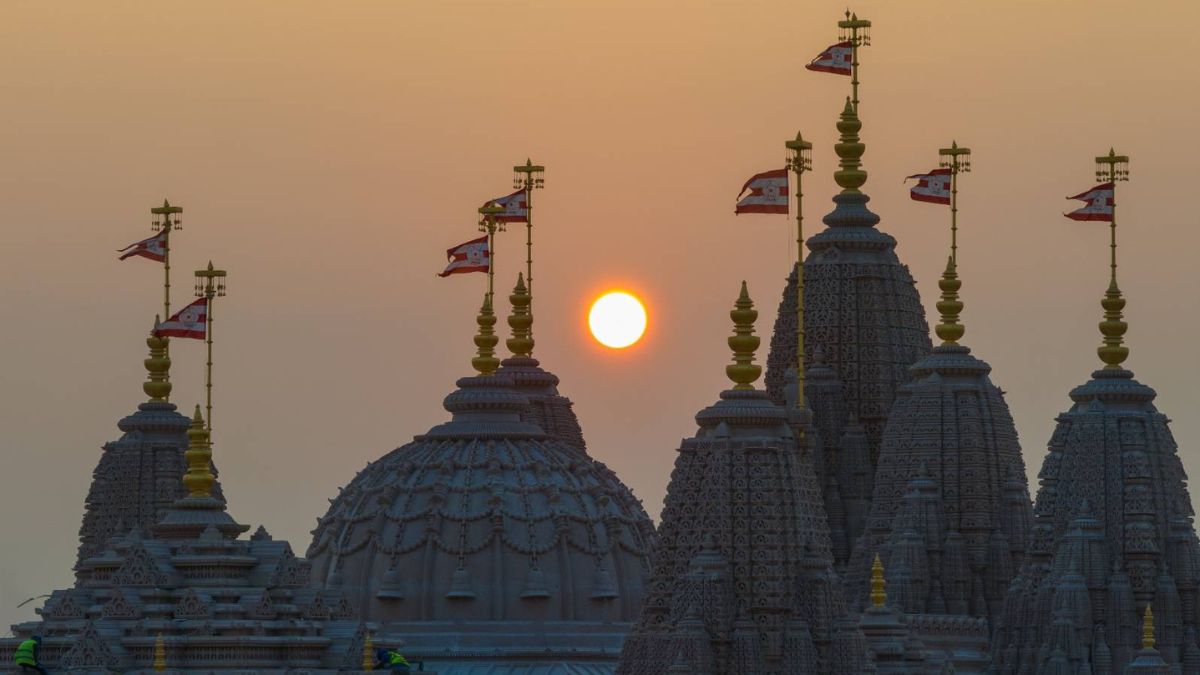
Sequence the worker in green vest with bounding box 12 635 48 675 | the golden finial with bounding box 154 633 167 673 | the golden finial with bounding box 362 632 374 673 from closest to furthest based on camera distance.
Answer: the golden finial with bounding box 154 633 167 673, the worker in green vest with bounding box 12 635 48 675, the golden finial with bounding box 362 632 374 673

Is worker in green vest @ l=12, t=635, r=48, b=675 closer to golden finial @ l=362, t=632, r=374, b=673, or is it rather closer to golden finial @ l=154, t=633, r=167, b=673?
golden finial @ l=154, t=633, r=167, b=673

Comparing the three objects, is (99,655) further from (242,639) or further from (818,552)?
(818,552)

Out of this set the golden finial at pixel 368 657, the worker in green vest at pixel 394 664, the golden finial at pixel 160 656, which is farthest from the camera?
the golden finial at pixel 368 657

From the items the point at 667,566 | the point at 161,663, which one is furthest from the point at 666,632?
the point at 161,663

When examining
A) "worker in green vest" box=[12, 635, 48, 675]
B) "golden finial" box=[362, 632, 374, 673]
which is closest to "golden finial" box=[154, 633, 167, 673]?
"worker in green vest" box=[12, 635, 48, 675]

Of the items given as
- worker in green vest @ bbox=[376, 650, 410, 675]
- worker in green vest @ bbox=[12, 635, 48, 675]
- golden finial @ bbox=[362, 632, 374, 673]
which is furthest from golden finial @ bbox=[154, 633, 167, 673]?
worker in green vest @ bbox=[376, 650, 410, 675]

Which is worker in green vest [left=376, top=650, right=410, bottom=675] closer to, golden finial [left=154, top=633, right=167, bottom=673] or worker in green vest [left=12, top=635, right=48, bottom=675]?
golden finial [left=154, top=633, right=167, bottom=673]

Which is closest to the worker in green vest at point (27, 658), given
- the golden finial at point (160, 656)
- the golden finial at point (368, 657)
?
the golden finial at point (160, 656)

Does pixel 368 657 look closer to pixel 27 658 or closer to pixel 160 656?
pixel 160 656

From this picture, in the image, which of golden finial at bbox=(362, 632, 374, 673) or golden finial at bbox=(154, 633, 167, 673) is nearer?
golden finial at bbox=(154, 633, 167, 673)

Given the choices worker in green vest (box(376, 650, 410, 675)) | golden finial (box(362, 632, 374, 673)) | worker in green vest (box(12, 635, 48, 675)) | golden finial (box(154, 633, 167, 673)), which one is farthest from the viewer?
golden finial (box(362, 632, 374, 673))

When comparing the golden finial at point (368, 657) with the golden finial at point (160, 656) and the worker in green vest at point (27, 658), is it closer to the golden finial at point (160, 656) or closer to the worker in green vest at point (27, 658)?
the golden finial at point (160, 656)

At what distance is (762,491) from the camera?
198500 mm

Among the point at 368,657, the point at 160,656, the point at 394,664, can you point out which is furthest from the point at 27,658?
the point at 394,664
